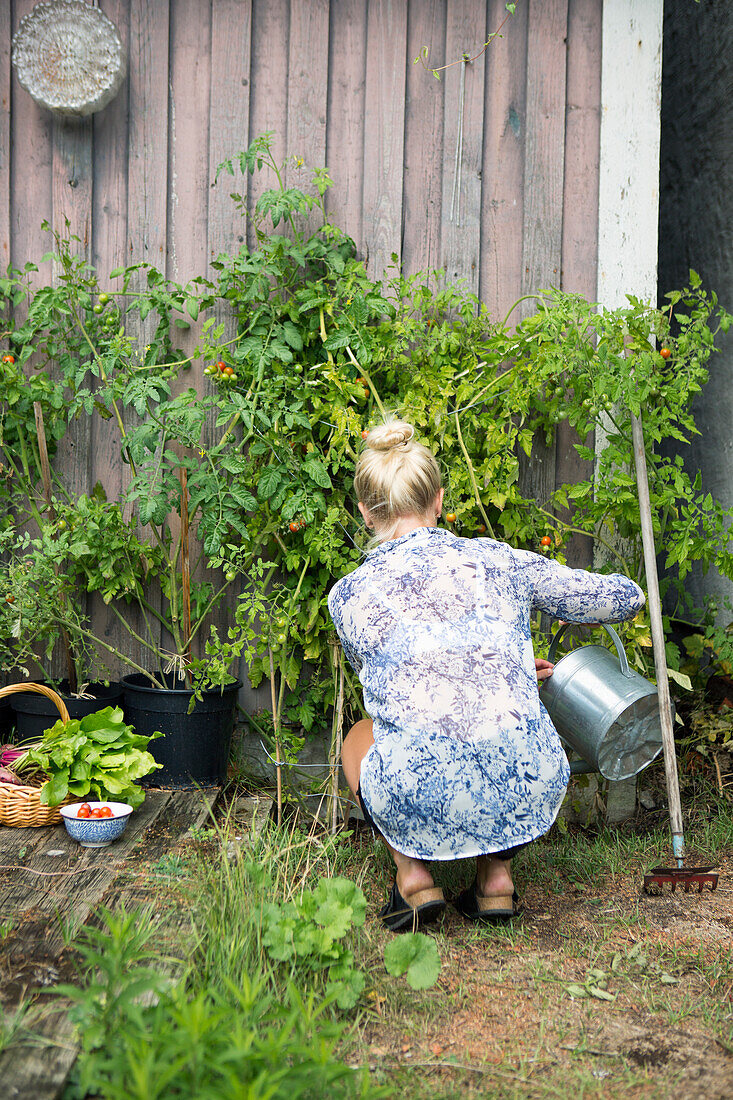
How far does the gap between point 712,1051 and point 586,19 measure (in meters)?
3.39

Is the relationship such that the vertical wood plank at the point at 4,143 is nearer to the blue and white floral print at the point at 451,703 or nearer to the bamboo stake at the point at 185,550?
the bamboo stake at the point at 185,550

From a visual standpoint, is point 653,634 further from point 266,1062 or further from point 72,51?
Result: point 72,51

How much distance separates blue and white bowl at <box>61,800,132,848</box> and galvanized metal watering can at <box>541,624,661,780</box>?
1.30 m

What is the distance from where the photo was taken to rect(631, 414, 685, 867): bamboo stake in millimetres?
2382

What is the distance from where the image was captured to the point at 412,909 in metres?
2.01

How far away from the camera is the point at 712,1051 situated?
5.15 feet

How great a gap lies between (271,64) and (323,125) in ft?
1.01

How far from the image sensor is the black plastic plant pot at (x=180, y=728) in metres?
2.69

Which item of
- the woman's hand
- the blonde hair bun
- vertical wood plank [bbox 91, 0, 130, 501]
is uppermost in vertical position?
vertical wood plank [bbox 91, 0, 130, 501]

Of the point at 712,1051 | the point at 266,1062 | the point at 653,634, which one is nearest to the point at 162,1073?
the point at 266,1062

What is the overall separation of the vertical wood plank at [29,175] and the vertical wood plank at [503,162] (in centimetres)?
170

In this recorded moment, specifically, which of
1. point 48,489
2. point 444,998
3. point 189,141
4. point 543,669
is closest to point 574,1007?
point 444,998

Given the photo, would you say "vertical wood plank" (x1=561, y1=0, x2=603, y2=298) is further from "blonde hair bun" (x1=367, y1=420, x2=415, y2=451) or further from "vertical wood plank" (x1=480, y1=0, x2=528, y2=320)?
"blonde hair bun" (x1=367, y1=420, x2=415, y2=451)

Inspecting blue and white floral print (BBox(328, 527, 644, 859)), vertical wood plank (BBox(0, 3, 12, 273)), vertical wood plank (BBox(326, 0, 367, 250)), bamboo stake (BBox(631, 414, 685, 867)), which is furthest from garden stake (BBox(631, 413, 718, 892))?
vertical wood plank (BBox(0, 3, 12, 273))
